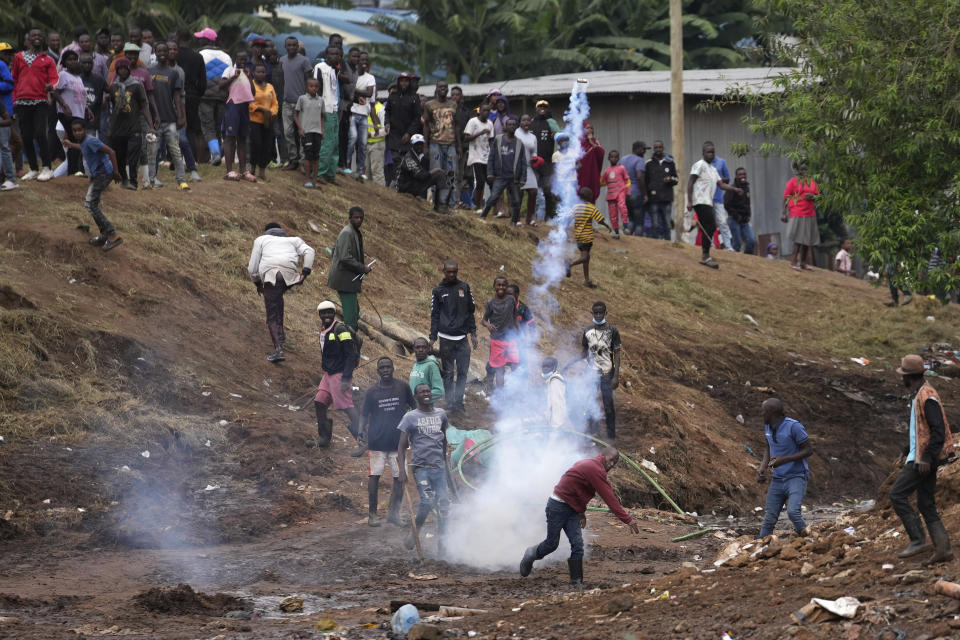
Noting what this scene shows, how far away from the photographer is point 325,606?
1038cm

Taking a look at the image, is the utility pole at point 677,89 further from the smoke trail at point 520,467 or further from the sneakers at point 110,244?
the sneakers at point 110,244

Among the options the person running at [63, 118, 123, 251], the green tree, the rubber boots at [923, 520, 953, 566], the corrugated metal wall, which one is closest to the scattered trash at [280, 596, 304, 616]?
the rubber boots at [923, 520, 953, 566]

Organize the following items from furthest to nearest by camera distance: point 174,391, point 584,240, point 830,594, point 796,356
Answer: point 796,356 < point 584,240 < point 174,391 < point 830,594

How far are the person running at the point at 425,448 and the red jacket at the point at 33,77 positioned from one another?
28.0 ft

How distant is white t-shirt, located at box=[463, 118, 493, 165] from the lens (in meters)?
22.0

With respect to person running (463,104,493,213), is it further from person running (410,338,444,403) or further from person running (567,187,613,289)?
person running (410,338,444,403)

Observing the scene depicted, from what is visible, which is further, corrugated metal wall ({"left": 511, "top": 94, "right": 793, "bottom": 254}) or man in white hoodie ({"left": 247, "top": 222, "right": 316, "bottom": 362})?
corrugated metal wall ({"left": 511, "top": 94, "right": 793, "bottom": 254})

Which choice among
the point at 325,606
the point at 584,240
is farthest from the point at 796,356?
the point at 325,606

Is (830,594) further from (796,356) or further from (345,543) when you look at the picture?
(796,356)

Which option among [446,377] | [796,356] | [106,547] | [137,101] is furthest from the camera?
[796,356]

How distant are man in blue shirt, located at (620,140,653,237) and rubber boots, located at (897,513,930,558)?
15.9 meters

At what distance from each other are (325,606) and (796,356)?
13.4 metres

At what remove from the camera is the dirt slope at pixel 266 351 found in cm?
1316

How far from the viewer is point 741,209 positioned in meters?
25.7
